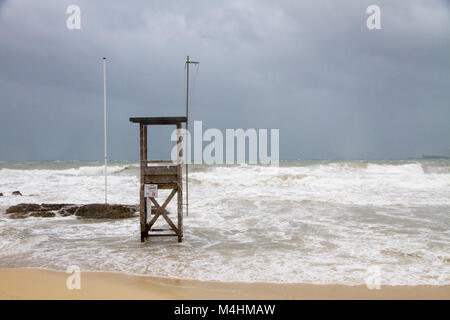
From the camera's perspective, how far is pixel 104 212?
1377 cm

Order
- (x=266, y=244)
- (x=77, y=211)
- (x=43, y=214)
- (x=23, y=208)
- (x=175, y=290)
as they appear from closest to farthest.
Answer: (x=175, y=290) → (x=266, y=244) → (x=43, y=214) → (x=77, y=211) → (x=23, y=208)

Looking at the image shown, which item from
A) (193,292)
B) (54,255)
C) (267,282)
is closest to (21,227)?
(54,255)

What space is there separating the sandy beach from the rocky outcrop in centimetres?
729

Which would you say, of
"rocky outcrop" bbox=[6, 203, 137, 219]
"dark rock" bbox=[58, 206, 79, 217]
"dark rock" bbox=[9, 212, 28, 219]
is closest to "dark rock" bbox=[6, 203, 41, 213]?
"rocky outcrop" bbox=[6, 203, 137, 219]

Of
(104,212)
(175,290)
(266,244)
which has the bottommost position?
(104,212)

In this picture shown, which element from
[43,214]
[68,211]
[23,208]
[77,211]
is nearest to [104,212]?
[77,211]

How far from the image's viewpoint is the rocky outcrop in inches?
537

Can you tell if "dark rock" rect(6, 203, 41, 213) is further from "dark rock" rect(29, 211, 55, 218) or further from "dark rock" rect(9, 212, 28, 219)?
"dark rock" rect(29, 211, 55, 218)

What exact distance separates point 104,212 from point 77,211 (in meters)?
1.39

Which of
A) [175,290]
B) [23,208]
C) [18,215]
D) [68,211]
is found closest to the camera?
[175,290]

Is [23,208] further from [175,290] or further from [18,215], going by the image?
[175,290]

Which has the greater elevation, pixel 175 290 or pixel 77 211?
pixel 175 290

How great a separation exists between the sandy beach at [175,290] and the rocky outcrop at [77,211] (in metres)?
7.29

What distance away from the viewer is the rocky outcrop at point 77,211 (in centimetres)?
1365
